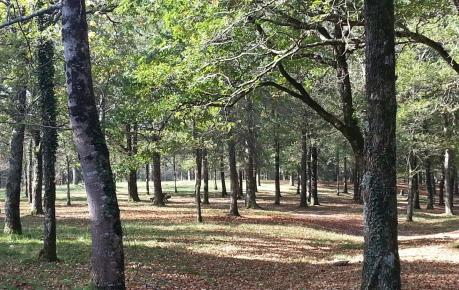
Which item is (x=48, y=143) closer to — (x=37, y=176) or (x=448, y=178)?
(x=37, y=176)

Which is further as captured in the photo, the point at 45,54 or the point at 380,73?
the point at 45,54

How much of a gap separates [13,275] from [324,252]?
10.9 meters

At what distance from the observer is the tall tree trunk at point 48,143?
39.3ft

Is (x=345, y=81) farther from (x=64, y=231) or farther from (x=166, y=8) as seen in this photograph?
(x=64, y=231)

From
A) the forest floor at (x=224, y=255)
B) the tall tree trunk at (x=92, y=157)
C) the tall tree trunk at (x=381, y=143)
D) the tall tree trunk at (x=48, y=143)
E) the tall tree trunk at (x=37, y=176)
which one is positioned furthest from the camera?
the tall tree trunk at (x=37, y=176)

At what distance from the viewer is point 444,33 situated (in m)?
14.4

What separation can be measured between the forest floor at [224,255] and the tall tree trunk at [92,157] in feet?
9.02

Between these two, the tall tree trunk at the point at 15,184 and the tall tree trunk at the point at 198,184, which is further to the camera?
Answer: the tall tree trunk at the point at 198,184

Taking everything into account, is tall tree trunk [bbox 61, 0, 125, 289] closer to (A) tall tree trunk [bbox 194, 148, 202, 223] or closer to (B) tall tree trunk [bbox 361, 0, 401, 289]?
(B) tall tree trunk [bbox 361, 0, 401, 289]

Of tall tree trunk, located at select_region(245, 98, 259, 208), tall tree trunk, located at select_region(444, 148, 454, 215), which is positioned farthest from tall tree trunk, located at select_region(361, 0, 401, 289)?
tall tree trunk, located at select_region(444, 148, 454, 215)

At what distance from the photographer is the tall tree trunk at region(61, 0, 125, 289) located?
508 cm

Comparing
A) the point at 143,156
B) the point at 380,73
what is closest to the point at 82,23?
the point at 380,73

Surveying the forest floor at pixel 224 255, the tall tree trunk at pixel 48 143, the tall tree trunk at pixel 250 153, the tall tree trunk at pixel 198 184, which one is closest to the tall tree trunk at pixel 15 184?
the forest floor at pixel 224 255

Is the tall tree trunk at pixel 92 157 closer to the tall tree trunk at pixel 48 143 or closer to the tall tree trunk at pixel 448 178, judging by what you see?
the tall tree trunk at pixel 48 143
